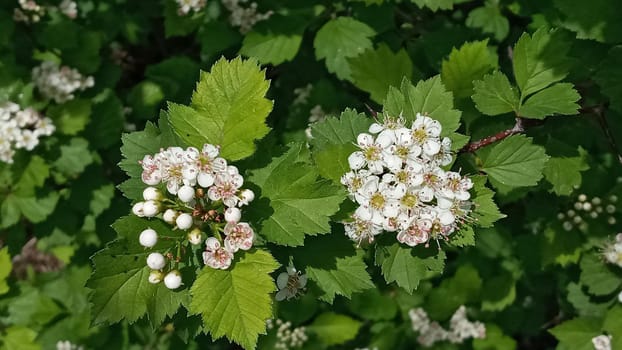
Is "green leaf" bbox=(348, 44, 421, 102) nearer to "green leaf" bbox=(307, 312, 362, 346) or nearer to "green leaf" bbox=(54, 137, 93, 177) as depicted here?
"green leaf" bbox=(307, 312, 362, 346)

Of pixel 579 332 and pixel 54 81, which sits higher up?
pixel 54 81

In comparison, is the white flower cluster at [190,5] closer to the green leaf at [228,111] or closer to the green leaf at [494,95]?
the green leaf at [228,111]

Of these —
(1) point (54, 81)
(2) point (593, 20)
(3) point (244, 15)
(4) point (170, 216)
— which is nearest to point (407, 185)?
(4) point (170, 216)

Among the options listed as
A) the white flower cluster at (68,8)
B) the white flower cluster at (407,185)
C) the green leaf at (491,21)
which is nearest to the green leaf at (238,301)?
the white flower cluster at (407,185)

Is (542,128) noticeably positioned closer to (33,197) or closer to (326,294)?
(326,294)

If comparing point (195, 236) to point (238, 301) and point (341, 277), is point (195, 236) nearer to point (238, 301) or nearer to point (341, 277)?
point (238, 301)

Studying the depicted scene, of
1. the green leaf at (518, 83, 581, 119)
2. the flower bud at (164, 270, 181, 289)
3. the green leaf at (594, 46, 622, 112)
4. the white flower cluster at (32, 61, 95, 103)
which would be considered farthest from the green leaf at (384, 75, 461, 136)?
the white flower cluster at (32, 61, 95, 103)
